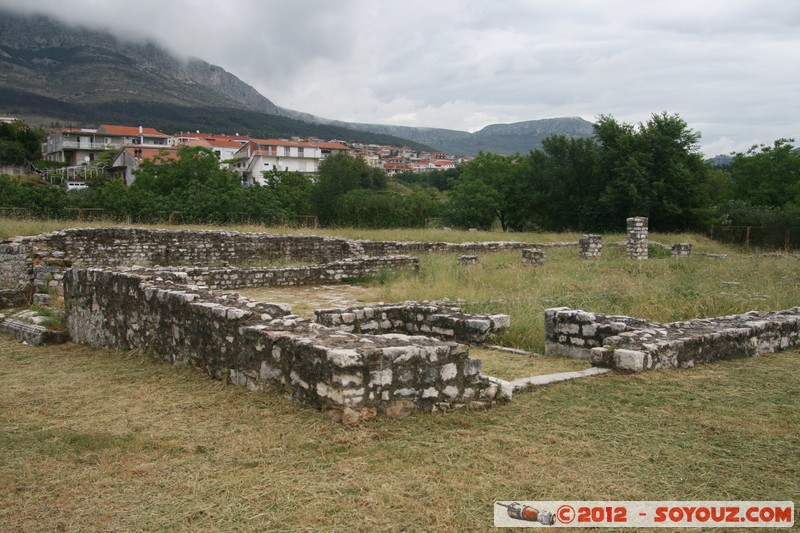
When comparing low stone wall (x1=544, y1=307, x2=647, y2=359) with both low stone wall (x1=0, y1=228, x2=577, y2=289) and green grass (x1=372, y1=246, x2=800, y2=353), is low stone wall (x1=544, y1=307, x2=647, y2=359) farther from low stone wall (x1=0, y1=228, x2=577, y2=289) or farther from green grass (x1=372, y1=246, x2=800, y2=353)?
low stone wall (x1=0, y1=228, x2=577, y2=289)

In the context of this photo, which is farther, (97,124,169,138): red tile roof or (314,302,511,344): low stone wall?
(97,124,169,138): red tile roof

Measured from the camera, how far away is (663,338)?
24.5 ft

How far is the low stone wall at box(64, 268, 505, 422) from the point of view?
510cm

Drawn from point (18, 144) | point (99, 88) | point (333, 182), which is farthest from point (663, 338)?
point (99, 88)

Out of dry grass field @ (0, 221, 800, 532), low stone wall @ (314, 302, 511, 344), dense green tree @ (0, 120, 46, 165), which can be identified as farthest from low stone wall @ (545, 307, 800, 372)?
dense green tree @ (0, 120, 46, 165)

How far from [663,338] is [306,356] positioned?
14.9 ft

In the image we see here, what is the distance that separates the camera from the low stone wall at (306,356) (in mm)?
5098

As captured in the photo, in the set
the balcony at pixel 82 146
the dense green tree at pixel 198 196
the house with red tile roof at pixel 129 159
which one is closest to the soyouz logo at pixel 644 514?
the dense green tree at pixel 198 196

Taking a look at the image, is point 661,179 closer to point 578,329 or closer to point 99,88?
point 578,329

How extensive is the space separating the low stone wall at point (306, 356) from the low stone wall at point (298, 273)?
27.9 feet

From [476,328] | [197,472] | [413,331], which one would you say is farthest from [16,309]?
[197,472]

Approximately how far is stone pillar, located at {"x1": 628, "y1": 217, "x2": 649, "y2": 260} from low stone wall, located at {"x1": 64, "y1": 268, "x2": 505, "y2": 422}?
21421 millimetres

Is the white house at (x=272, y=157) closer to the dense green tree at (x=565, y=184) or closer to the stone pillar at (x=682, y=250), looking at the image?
the dense green tree at (x=565, y=184)

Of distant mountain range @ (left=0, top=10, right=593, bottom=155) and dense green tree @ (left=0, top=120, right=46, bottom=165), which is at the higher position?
distant mountain range @ (left=0, top=10, right=593, bottom=155)
